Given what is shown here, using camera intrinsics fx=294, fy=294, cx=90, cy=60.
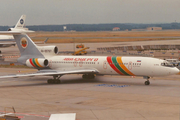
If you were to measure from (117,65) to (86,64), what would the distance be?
4.30 meters

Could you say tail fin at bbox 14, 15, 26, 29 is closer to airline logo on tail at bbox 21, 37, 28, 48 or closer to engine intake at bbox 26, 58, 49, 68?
airline logo on tail at bbox 21, 37, 28, 48

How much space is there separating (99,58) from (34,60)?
8917 mm

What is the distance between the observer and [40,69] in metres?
39.6

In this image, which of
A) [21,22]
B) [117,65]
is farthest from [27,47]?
[21,22]

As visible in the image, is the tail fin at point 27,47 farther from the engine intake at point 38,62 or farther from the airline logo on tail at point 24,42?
the engine intake at point 38,62

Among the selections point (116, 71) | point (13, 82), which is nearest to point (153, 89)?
point (116, 71)

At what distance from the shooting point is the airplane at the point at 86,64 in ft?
108

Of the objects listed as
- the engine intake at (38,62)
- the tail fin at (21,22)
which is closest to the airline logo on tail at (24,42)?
the engine intake at (38,62)

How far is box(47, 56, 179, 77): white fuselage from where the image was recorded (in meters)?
32.8

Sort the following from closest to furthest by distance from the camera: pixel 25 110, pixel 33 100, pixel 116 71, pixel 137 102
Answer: pixel 25 110
pixel 137 102
pixel 33 100
pixel 116 71

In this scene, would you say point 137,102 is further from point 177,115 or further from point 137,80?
point 137,80

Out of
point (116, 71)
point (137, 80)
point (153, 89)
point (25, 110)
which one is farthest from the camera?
point (137, 80)

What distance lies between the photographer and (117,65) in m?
34.6

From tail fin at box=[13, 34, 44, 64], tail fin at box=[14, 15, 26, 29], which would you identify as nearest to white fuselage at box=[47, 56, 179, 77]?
tail fin at box=[13, 34, 44, 64]
